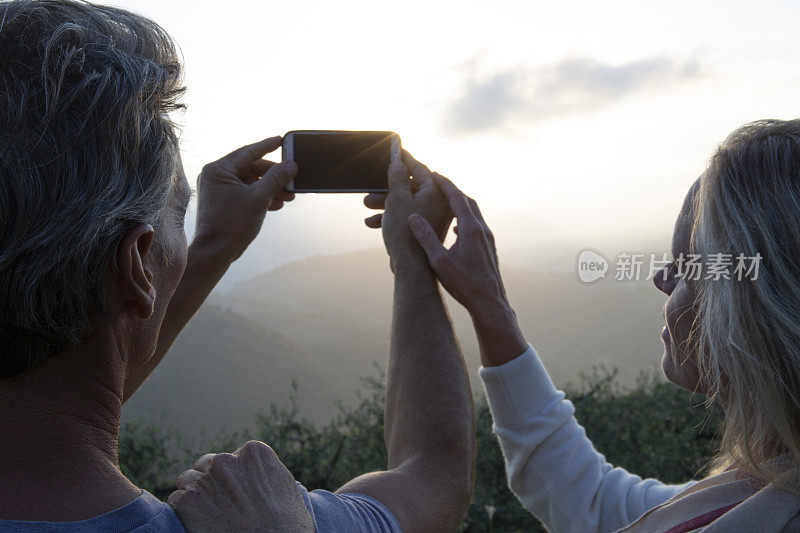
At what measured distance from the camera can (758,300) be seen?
183cm

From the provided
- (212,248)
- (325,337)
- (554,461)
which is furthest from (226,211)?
(325,337)

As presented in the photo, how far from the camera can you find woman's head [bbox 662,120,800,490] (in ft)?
5.90

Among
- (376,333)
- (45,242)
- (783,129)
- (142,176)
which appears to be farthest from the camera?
(376,333)

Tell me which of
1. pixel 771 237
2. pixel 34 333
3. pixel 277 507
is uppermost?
pixel 771 237

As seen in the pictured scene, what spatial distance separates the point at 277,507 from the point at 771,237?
148 centimetres

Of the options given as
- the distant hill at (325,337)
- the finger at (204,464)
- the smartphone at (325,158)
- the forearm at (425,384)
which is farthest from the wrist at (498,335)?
the distant hill at (325,337)

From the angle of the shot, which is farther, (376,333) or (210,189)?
(376,333)

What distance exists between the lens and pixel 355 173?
2592mm

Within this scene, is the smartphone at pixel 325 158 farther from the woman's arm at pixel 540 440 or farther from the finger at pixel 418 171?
the woman's arm at pixel 540 440

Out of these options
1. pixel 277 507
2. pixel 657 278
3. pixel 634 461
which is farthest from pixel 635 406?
pixel 277 507

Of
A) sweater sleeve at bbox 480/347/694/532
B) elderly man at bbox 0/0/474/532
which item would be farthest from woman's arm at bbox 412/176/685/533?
elderly man at bbox 0/0/474/532

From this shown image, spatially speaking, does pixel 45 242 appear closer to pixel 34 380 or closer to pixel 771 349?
pixel 34 380

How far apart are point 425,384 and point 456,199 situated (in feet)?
2.58

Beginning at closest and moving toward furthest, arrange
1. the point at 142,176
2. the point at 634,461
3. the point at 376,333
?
the point at 142,176 < the point at 634,461 < the point at 376,333
